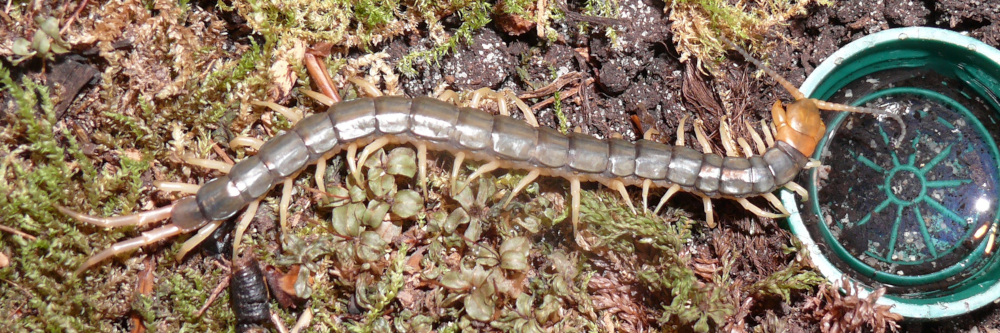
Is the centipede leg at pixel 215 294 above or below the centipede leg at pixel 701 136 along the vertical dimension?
below

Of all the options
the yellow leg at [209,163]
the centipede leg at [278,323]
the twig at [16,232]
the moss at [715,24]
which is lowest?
the centipede leg at [278,323]

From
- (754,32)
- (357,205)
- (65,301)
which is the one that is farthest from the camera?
(754,32)

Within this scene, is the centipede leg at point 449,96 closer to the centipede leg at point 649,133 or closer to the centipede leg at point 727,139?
the centipede leg at point 649,133

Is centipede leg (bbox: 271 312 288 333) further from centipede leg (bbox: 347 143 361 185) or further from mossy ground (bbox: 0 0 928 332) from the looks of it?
centipede leg (bbox: 347 143 361 185)

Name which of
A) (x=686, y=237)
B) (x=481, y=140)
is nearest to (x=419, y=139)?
(x=481, y=140)

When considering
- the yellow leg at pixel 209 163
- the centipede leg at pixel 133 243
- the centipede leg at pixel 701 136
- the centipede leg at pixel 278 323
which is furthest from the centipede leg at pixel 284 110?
the centipede leg at pixel 701 136

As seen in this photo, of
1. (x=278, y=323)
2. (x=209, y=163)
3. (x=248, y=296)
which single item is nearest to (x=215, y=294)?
(x=248, y=296)

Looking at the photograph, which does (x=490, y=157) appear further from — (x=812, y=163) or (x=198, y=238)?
(x=812, y=163)

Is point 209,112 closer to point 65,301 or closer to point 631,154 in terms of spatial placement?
point 65,301
